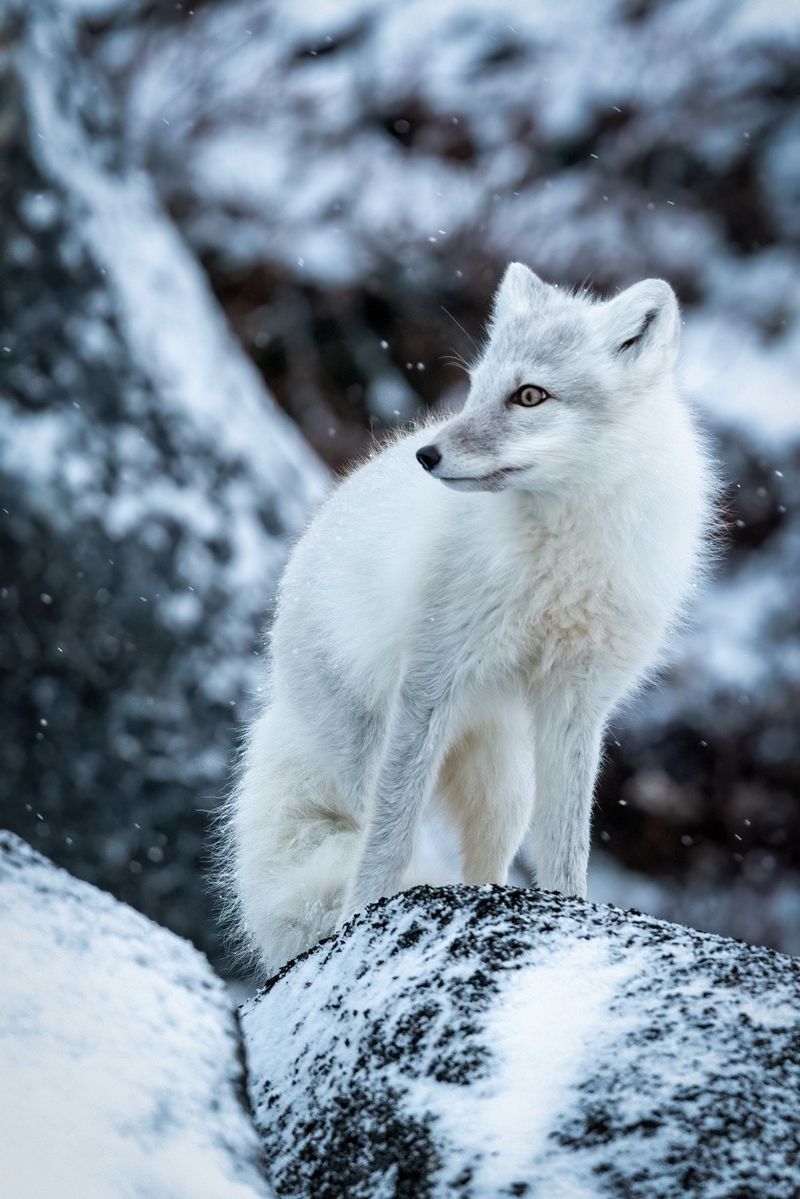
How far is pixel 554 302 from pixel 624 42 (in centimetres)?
485

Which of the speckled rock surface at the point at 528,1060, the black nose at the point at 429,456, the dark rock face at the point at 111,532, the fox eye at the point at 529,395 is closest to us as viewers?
the speckled rock surface at the point at 528,1060

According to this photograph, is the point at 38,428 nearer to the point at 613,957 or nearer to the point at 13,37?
the point at 13,37

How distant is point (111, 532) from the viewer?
3.70m

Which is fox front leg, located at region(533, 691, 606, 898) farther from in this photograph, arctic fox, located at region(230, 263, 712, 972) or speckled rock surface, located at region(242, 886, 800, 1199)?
speckled rock surface, located at region(242, 886, 800, 1199)

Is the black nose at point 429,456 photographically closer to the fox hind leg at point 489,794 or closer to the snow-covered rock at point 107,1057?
the fox hind leg at point 489,794

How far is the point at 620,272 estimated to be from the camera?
601 centimetres

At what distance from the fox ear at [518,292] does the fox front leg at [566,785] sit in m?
0.72

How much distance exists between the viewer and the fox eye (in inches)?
86.6

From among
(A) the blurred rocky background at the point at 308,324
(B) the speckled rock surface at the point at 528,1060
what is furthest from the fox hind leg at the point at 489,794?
(B) the speckled rock surface at the point at 528,1060

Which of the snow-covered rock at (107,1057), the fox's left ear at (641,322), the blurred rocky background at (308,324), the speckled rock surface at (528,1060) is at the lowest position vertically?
the blurred rocky background at (308,324)

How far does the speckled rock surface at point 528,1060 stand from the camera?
3.82ft

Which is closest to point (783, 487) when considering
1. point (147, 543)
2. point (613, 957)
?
point (147, 543)

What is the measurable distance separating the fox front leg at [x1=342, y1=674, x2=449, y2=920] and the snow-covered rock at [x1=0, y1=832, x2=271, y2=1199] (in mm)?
595

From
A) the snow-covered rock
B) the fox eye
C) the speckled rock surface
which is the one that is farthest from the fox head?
the snow-covered rock
